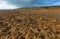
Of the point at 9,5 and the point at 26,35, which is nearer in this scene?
the point at 26,35

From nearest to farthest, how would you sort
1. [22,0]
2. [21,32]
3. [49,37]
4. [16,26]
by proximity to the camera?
1. [49,37]
2. [21,32]
3. [16,26]
4. [22,0]

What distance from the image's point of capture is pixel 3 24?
4055 mm

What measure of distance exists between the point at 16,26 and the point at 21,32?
44 cm

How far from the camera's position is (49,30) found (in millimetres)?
3697

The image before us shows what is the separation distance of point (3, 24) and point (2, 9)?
3438mm

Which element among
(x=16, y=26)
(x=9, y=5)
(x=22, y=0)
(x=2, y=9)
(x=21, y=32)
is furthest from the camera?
(x=2, y=9)

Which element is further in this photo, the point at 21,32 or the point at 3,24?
the point at 3,24

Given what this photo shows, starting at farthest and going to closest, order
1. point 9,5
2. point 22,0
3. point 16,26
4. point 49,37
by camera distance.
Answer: point 22,0, point 9,5, point 16,26, point 49,37

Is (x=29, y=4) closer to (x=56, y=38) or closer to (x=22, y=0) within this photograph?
(x=22, y=0)

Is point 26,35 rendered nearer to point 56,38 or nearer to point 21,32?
point 21,32

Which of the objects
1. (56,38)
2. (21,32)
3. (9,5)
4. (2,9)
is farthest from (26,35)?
(2,9)

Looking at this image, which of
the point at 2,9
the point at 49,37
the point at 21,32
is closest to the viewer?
the point at 49,37

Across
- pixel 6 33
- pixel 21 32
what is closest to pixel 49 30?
pixel 21 32

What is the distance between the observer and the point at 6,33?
341cm
